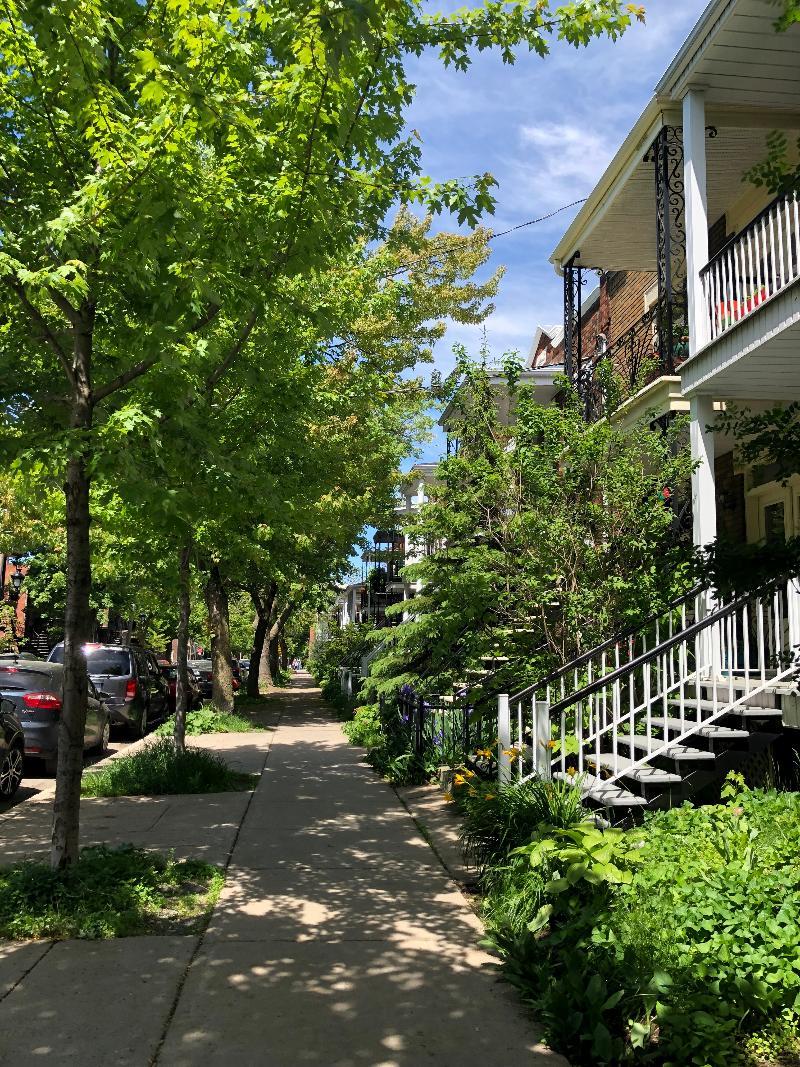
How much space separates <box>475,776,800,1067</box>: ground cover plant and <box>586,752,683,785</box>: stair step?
3.62 feet

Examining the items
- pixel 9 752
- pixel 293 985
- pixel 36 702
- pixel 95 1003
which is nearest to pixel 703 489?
pixel 293 985

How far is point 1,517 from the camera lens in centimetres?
2208

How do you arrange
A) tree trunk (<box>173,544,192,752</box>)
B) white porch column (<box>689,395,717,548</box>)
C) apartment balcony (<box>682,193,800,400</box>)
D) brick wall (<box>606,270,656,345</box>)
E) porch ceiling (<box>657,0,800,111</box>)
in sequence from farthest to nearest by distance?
brick wall (<box>606,270,656,345</box>) → tree trunk (<box>173,544,192,752</box>) → white porch column (<box>689,395,717,548</box>) → porch ceiling (<box>657,0,800,111</box>) → apartment balcony (<box>682,193,800,400</box>)

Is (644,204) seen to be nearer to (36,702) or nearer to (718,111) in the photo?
(718,111)

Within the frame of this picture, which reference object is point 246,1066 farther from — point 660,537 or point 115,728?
point 115,728

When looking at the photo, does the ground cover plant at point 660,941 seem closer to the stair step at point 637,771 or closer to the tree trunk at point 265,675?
the stair step at point 637,771

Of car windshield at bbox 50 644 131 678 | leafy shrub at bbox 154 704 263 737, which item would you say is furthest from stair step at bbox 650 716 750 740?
car windshield at bbox 50 644 131 678

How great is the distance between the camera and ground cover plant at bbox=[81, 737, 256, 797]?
9.77 metres

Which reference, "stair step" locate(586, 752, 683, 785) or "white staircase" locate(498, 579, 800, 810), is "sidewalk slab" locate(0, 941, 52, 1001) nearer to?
"white staircase" locate(498, 579, 800, 810)

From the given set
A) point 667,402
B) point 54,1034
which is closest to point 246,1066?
point 54,1034

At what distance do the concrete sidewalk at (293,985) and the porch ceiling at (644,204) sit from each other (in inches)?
351

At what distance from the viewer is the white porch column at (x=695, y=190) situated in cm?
958

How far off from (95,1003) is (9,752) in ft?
19.8

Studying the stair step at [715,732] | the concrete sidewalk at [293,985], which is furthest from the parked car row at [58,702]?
the stair step at [715,732]
